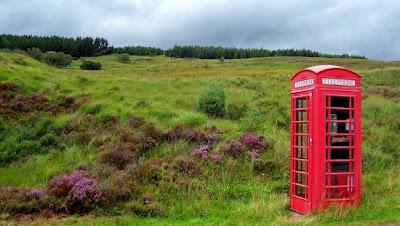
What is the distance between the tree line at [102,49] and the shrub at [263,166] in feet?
272

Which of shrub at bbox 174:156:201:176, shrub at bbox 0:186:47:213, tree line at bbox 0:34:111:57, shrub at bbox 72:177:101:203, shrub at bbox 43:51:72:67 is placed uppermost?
tree line at bbox 0:34:111:57

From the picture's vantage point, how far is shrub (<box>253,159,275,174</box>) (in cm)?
1502

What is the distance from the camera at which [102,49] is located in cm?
11788

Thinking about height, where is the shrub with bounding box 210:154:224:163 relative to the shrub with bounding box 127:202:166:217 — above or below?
above

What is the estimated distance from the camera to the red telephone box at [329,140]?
35.9 ft

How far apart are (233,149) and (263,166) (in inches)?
46.5

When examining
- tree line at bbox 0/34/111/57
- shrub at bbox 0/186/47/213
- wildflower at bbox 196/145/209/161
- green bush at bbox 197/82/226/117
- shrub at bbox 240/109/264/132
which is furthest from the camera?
tree line at bbox 0/34/111/57

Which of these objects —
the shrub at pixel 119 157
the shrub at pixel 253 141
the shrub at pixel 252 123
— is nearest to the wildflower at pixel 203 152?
the shrub at pixel 253 141

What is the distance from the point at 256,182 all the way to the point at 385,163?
5.21 meters

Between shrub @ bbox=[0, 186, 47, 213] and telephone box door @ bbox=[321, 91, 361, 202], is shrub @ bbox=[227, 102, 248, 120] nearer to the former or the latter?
telephone box door @ bbox=[321, 91, 361, 202]

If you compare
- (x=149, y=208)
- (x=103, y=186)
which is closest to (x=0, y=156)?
(x=103, y=186)

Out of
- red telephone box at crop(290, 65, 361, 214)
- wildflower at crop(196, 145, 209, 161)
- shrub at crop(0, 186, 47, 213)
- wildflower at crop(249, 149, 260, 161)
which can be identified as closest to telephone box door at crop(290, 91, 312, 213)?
red telephone box at crop(290, 65, 361, 214)

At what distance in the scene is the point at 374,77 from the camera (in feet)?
151

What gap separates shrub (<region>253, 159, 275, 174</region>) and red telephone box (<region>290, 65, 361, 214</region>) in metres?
3.07
